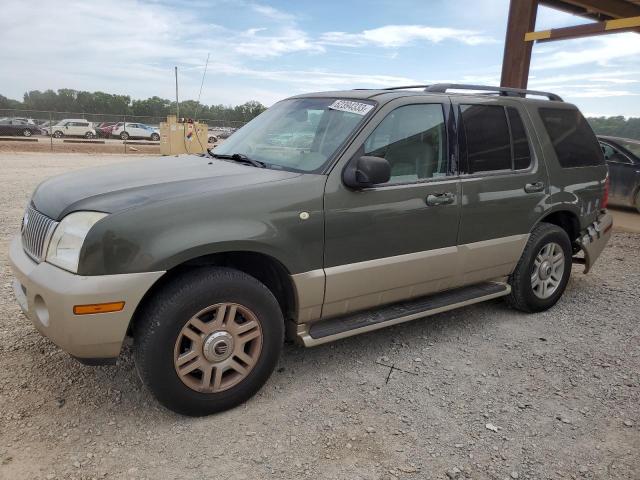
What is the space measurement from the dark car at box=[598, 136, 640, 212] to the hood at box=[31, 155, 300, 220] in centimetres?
898

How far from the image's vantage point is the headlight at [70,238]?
8.25 ft

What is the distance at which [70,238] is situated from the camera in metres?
2.56

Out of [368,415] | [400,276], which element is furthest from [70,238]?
[400,276]

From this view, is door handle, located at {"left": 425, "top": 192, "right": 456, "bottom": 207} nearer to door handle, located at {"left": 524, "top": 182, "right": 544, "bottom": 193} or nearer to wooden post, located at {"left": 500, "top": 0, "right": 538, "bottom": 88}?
door handle, located at {"left": 524, "top": 182, "right": 544, "bottom": 193}

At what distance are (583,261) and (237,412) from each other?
3.92 metres

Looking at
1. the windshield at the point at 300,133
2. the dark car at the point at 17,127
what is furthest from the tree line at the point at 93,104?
the windshield at the point at 300,133

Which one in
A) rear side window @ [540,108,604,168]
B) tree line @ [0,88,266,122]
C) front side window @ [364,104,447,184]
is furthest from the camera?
tree line @ [0,88,266,122]

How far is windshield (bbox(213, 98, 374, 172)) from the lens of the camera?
10.9 ft

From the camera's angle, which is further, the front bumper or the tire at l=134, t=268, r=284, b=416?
the tire at l=134, t=268, r=284, b=416

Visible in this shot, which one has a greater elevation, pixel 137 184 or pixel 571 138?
pixel 571 138

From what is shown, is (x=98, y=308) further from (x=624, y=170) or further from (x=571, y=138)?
(x=624, y=170)

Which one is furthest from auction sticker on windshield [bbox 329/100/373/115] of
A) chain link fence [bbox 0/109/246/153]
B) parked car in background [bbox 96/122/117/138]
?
parked car in background [bbox 96/122/117/138]

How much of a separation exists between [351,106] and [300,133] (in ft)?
1.33

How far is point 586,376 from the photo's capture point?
350cm
